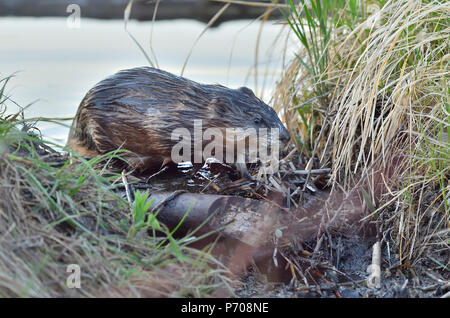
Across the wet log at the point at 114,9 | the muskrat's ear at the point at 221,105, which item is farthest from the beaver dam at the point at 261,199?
the wet log at the point at 114,9

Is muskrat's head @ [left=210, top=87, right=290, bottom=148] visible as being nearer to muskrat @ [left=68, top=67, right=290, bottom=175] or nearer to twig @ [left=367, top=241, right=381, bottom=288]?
muskrat @ [left=68, top=67, right=290, bottom=175]

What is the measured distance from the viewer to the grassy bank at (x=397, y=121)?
10.1 feet

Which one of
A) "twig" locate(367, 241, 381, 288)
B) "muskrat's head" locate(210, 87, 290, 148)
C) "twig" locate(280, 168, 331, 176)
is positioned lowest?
"twig" locate(367, 241, 381, 288)

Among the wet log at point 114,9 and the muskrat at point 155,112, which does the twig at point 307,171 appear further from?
the wet log at point 114,9

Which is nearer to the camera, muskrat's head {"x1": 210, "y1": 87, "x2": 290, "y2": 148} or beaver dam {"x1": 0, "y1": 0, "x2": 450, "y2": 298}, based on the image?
beaver dam {"x1": 0, "y1": 0, "x2": 450, "y2": 298}

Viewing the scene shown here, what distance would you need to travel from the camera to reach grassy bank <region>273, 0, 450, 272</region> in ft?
10.1

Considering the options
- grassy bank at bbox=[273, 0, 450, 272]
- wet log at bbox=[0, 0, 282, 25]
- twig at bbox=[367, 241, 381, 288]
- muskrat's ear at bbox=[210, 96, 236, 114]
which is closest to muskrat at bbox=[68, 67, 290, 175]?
muskrat's ear at bbox=[210, 96, 236, 114]

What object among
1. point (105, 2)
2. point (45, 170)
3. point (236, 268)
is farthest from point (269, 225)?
point (105, 2)

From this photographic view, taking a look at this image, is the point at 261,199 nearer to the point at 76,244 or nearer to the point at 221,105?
the point at 221,105

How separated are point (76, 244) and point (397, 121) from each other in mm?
1886

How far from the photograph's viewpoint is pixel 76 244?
239 centimetres

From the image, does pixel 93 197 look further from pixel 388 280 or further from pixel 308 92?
pixel 308 92

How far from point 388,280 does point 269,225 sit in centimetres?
61

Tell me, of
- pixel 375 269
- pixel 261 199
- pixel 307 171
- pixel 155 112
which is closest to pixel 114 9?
pixel 155 112
